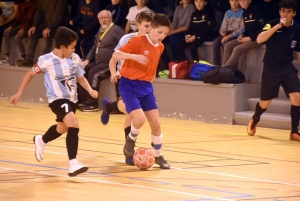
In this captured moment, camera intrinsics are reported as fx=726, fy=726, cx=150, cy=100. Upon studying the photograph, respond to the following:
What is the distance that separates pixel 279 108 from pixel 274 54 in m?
1.97

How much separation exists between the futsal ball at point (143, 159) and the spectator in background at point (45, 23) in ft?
28.7

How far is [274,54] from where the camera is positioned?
10.4 metres

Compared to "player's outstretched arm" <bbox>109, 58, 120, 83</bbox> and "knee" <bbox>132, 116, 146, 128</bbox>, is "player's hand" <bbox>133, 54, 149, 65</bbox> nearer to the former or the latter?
"player's outstretched arm" <bbox>109, 58, 120, 83</bbox>

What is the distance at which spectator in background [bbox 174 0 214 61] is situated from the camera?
13.4 metres

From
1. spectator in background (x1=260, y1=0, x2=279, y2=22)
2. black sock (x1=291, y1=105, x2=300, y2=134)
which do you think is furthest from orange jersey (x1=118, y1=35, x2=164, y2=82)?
spectator in background (x1=260, y1=0, x2=279, y2=22)

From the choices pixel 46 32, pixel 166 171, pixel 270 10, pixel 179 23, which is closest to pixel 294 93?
pixel 270 10

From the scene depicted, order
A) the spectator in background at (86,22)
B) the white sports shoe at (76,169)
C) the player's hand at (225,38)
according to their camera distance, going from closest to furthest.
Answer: the white sports shoe at (76,169) < the player's hand at (225,38) < the spectator in background at (86,22)

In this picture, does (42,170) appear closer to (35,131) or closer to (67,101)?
(67,101)

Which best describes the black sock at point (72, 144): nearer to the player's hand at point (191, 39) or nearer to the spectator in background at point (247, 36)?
the spectator in background at point (247, 36)

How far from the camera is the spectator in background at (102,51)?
44.4ft

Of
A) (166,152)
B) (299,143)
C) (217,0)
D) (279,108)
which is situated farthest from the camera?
(217,0)

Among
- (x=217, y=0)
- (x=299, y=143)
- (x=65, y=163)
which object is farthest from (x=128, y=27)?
(x=65, y=163)

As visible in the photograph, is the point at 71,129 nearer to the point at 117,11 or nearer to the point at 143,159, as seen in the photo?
the point at 143,159

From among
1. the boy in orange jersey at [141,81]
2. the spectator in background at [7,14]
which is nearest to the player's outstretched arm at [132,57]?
the boy in orange jersey at [141,81]
